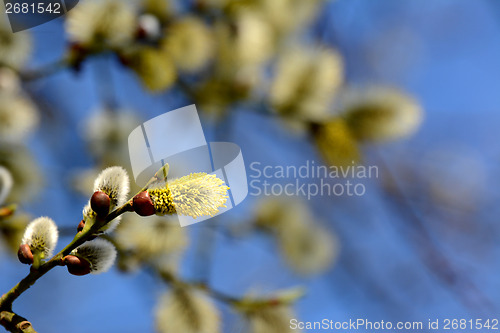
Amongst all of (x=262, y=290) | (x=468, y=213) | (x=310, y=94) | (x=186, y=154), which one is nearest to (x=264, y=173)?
(x=310, y=94)

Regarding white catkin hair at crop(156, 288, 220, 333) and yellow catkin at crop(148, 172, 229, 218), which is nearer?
yellow catkin at crop(148, 172, 229, 218)

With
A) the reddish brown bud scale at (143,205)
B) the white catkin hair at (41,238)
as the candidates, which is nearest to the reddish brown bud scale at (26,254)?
the white catkin hair at (41,238)

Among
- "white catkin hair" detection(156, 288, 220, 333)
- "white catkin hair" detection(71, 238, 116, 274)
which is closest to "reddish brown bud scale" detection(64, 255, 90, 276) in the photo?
"white catkin hair" detection(71, 238, 116, 274)

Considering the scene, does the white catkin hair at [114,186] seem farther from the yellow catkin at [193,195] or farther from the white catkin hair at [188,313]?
the white catkin hair at [188,313]

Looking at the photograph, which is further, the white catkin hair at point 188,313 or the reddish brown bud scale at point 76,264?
the white catkin hair at point 188,313

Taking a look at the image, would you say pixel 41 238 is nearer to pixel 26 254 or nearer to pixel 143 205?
pixel 26 254

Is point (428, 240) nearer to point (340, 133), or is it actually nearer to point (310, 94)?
point (340, 133)

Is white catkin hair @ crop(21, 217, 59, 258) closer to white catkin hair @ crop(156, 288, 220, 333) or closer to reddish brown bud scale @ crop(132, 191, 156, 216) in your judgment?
reddish brown bud scale @ crop(132, 191, 156, 216)
